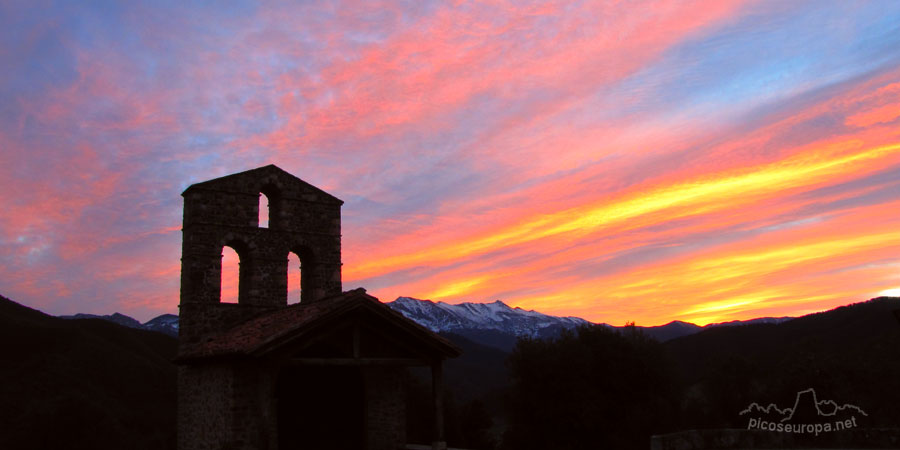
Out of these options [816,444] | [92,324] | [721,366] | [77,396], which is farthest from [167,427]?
[816,444]

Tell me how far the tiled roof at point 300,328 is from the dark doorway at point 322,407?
2.27 m

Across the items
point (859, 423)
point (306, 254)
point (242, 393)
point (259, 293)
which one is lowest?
point (859, 423)

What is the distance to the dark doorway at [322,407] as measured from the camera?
19.4 m

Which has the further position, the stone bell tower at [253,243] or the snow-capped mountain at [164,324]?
the snow-capped mountain at [164,324]

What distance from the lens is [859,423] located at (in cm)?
3394

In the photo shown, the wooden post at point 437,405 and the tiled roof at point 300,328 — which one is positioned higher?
the tiled roof at point 300,328

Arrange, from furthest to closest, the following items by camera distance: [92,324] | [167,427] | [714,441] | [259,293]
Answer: [92,324]
[167,427]
[259,293]
[714,441]

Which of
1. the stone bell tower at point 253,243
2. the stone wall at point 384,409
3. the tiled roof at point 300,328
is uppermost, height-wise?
the stone bell tower at point 253,243

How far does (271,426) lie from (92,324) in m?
54.7

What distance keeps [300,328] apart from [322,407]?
5171mm

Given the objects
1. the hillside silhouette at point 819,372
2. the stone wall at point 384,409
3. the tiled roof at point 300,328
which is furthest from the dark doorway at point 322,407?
the hillside silhouette at point 819,372

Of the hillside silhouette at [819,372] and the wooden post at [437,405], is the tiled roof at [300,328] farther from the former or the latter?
the hillside silhouette at [819,372]

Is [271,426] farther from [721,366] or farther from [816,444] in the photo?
[721,366]

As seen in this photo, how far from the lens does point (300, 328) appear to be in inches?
614
